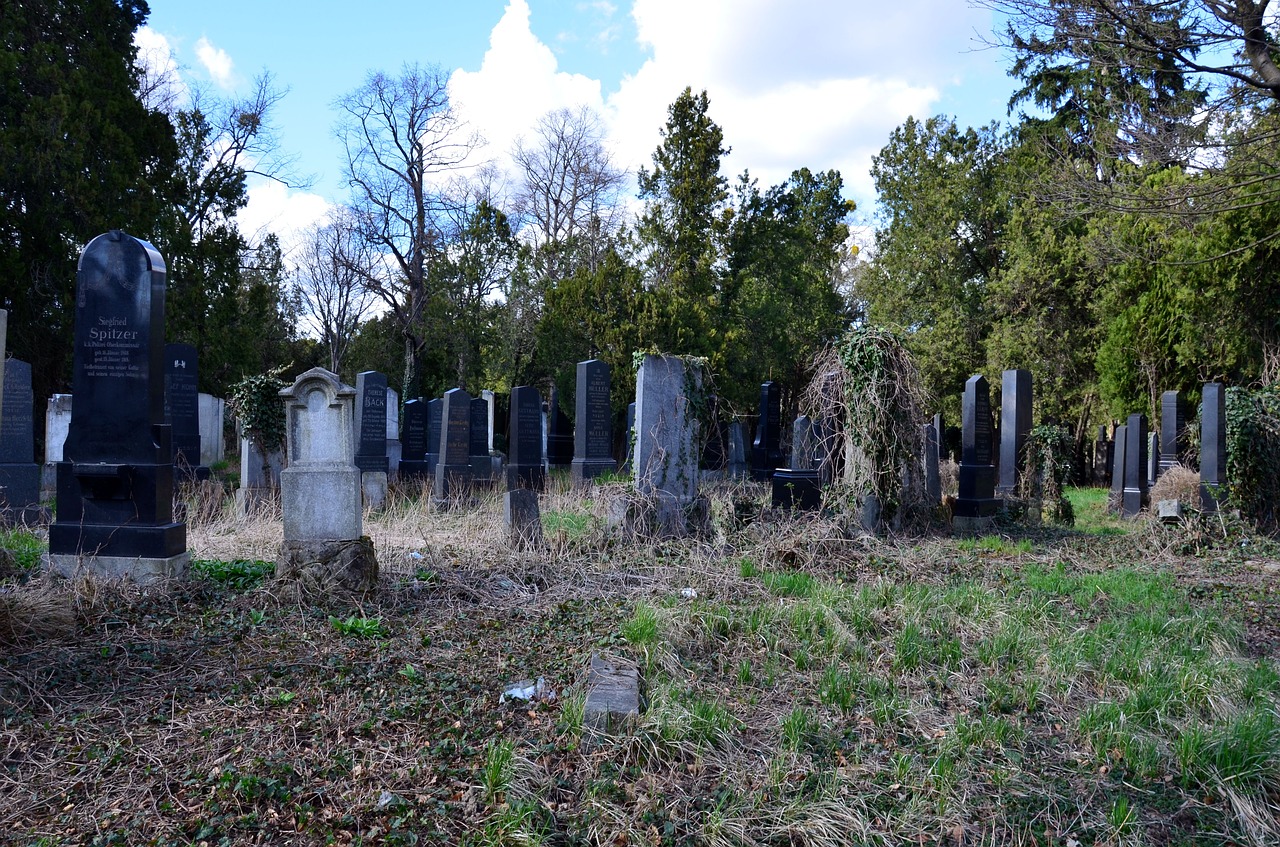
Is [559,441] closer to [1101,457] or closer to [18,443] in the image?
[18,443]

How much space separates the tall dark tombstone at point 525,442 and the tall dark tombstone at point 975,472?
22.5 ft

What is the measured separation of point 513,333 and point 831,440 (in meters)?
18.7

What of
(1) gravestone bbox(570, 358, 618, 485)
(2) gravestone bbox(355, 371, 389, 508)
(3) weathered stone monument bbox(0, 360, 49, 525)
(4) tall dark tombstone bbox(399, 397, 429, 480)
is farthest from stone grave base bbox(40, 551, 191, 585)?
(4) tall dark tombstone bbox(399, 397, 429, 480)

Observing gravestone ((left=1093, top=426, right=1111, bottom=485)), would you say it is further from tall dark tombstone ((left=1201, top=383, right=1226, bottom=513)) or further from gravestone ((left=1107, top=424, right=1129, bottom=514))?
tall dark tombstone ((left=1201, top=383, right=1226, bottom=513))

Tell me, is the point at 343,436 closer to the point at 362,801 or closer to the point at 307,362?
the point at 362,801

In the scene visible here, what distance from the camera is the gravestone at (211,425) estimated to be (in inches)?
880

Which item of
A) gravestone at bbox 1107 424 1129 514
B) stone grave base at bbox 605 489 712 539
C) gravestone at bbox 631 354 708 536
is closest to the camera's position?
stone grave base at bbox 605 489 712 539

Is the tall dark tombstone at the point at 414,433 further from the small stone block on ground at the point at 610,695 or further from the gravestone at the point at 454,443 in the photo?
the small stone block on ground at the point at 610,695

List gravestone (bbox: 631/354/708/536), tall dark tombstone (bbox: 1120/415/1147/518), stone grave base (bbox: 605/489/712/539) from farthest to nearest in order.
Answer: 1. tall dark tombstone (bbox: 1120/415/1147/518)
2. gravestone (bbox: 631/354/708/536)
3. stone grave base (bbox: 605/489/712/539)

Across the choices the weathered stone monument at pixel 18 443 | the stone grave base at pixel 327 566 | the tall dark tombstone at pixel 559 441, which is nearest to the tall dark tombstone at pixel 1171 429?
the tall dark tombstone at pixel 559 441

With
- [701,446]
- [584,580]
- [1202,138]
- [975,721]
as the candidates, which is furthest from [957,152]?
[975,721]

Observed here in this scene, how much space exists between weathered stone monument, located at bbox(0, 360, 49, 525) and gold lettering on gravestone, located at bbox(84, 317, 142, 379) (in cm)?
517

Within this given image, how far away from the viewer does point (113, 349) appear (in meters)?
6.45

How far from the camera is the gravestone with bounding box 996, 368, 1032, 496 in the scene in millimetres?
12602
